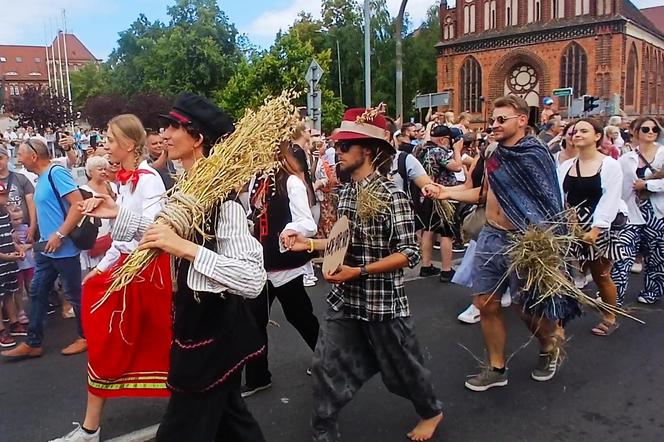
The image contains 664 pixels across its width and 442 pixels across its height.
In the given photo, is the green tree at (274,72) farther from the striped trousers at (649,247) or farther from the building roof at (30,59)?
the building roof at (30,59)

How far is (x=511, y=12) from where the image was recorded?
42375 millimetres

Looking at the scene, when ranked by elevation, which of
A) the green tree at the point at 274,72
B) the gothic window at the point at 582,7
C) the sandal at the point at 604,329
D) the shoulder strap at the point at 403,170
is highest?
the gothic window at the point at 582,7

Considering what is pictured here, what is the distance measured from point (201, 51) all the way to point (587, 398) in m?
41.5

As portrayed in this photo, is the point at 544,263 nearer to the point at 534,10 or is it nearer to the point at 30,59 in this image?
→ the point at 534,10

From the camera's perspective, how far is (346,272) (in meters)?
3.01

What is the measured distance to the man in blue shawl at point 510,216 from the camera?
3.85 metres

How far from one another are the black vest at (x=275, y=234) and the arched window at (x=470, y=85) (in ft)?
136

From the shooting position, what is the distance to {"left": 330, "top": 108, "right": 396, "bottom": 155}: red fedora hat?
10.3ft

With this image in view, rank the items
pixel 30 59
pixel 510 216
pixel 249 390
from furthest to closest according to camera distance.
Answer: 1. pixel 30 59
2. pixel 249 390
3. pixel 510 216

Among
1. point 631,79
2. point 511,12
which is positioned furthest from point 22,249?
point 631,79

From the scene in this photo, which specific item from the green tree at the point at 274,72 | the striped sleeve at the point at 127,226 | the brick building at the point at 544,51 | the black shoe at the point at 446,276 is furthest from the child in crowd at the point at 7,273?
the brick building at the point at 544,51

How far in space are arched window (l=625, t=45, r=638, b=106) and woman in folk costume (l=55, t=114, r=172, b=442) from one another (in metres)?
43.1

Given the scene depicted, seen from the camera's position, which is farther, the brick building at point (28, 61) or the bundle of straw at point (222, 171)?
the brick building at point (28, 61)

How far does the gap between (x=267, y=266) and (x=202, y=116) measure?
1665mm
